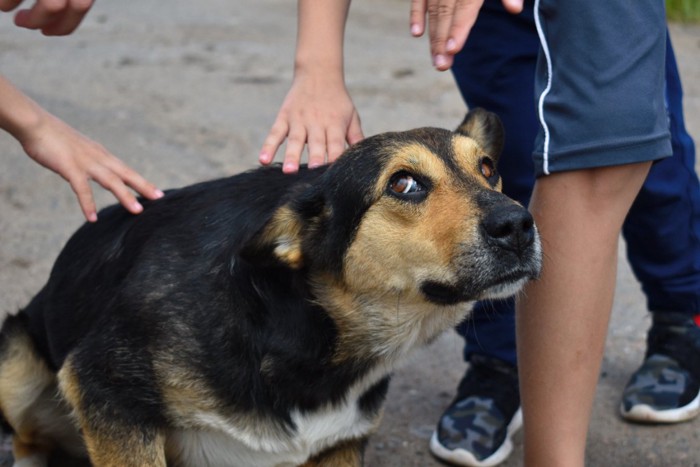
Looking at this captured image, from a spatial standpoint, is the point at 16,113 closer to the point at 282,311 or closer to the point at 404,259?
the point at 282,311

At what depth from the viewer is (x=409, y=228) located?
8.76 feet

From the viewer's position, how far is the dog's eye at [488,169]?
2.92 m

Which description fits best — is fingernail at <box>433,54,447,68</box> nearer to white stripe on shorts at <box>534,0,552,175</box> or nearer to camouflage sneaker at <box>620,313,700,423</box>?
white stripe on shorts at <box>534,0,552,175</box>

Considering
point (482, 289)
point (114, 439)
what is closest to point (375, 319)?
point (482, 289)

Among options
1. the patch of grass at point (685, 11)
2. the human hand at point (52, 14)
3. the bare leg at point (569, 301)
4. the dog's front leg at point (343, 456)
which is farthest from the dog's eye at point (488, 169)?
the patch of grass at point (685, 11)

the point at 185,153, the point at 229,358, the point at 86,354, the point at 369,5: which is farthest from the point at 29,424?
the point at 369,5

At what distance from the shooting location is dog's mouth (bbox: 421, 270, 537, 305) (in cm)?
260

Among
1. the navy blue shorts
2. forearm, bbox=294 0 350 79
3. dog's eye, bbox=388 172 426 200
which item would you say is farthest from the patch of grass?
dog's eye, bbox=388 172 426 200

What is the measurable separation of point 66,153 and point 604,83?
5.23 ft

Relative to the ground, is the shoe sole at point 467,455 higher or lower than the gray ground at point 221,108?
higher

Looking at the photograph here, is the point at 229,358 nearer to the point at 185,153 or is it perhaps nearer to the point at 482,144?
the point at 482,144

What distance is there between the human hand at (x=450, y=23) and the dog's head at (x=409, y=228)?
282mm

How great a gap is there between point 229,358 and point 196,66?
19.7 ft

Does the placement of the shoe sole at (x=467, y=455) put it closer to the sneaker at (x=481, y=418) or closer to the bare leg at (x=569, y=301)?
the sneaker at (x=481, y=418)
